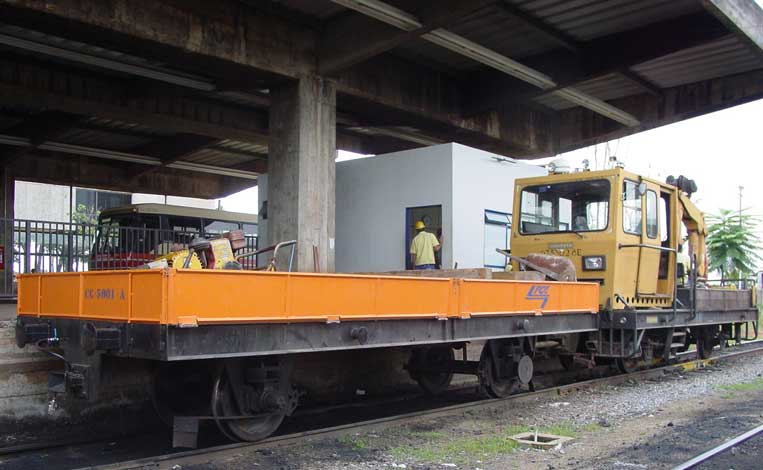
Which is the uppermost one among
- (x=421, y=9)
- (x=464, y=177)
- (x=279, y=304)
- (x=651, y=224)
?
(x=421, y=9)

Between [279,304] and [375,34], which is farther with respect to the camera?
[375,34]

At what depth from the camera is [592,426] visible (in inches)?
296

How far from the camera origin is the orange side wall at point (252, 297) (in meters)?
5.07

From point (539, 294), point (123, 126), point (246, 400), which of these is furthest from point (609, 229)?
point (123, 126)

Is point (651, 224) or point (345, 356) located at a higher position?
point (651, 224)

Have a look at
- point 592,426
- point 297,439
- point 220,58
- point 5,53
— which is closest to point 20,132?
point 5,53

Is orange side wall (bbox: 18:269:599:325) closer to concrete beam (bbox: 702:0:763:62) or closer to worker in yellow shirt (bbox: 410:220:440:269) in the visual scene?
worker in yellow shirt (bbox: 410:220:440:269)

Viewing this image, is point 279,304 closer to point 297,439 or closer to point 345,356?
point 297,439

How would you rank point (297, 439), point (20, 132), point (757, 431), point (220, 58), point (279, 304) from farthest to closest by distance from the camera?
1. point (20, 132)
2. point (220, 58)
3. point (757, 431)
4. point (297, 439)
5. point (279, 304)

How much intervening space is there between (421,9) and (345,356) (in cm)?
609

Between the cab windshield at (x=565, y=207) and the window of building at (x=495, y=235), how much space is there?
4.52m

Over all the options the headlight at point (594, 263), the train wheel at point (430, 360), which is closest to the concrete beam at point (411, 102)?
the headlight at point (594, 263)

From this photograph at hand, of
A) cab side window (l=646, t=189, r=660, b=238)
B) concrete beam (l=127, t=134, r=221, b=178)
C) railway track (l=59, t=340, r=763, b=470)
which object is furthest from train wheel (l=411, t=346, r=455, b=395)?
concrete beam (l=127, t=134, r=221, b=178)

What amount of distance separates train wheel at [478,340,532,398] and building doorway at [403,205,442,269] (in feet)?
18.4
